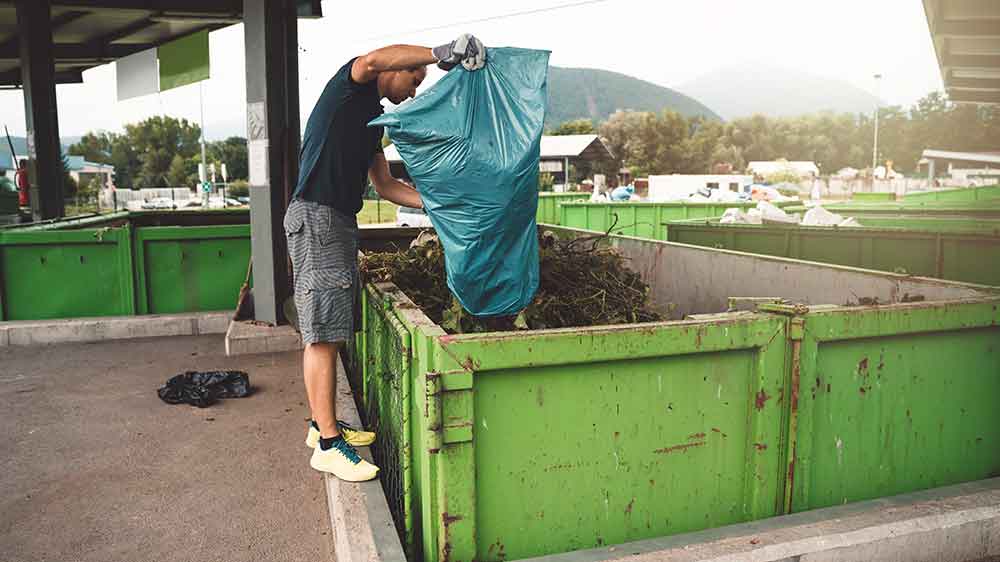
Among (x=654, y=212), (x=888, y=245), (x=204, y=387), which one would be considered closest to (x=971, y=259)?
(x=888, y=245)

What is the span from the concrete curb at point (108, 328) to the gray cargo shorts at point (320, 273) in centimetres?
455

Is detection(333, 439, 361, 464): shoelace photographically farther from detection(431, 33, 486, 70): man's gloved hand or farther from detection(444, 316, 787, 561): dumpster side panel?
detection(431, 33, 486, 70): man's gloved hand

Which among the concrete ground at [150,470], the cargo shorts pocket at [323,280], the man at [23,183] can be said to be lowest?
the concrete ground at [150,470]

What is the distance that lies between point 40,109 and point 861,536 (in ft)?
36.2

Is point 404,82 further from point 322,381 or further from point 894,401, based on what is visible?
point 894,401

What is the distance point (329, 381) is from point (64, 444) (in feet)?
7.03

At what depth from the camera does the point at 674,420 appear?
253 centimetres

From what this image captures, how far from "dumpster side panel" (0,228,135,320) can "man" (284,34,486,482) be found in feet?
15.9

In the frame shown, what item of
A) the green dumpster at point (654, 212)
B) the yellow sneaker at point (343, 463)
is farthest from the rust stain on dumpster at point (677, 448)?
the green dumpster at point (654, 212)

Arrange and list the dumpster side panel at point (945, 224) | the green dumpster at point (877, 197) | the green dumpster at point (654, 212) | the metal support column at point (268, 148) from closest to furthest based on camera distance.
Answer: the dumpster side panel at point (945, 224), the metal support column at point (268, 148), the green dumpster at point (654, 212), the green dumpster at point (877, 197)

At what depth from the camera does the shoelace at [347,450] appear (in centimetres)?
343

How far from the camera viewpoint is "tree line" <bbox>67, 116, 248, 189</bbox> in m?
91.9

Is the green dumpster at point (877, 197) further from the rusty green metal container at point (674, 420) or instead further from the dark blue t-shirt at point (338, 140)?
the dark blue t-shirt at point (338, 140)

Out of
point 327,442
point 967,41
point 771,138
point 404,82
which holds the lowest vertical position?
point 327,442
